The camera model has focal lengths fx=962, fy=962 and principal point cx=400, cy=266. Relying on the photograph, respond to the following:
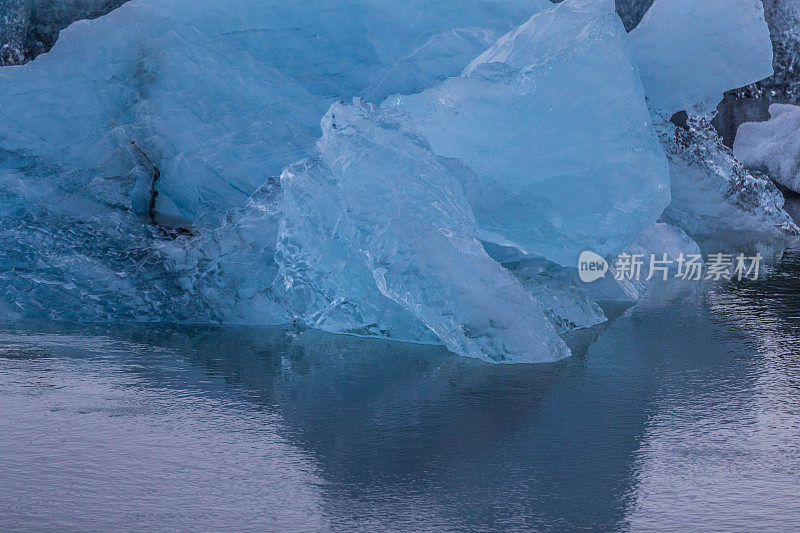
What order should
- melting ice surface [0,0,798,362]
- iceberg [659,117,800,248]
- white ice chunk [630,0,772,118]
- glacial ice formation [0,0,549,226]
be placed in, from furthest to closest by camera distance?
1. iceberg [659,117,800,248]
2. glacial ice formation [0,0,549,226]
3. white ice chunk [630,0,772,118]
4. melting ice surface [0,0,798,362]

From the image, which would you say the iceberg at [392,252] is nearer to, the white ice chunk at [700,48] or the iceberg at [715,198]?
the white ice chunk at [700,48]

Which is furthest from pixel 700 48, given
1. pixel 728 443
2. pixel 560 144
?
pixel 728 443

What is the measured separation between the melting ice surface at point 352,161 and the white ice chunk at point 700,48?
0.04 ft

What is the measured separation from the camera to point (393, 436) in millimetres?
2031

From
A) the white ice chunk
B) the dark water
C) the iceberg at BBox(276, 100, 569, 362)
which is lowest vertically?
the dark water

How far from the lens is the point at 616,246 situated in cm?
357

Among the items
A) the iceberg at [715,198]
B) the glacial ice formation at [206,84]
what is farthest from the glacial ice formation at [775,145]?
the glacial ice formation at [206,84]

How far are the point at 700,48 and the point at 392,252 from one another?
81.4 inches

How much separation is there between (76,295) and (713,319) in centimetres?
234

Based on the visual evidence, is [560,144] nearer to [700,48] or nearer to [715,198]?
[700,48]

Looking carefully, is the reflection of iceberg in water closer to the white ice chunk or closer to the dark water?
the dark water

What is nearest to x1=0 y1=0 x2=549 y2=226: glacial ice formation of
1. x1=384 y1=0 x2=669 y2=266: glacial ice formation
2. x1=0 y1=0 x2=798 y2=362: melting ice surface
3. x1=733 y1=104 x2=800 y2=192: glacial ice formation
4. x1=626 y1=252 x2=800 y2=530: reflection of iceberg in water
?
x1=0 y1=0 x2=798 y2=362: melting ice surface

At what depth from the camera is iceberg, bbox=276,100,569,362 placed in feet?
9.34

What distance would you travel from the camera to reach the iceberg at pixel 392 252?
2.85 metres
